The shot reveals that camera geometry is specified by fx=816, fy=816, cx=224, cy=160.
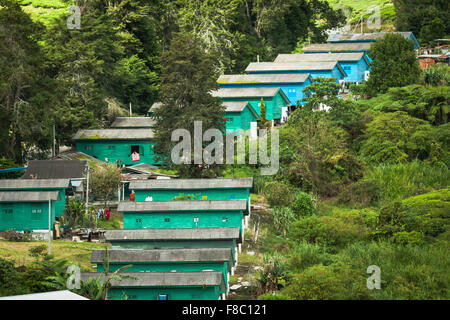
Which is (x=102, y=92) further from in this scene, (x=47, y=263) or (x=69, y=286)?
(x=69, y=286)

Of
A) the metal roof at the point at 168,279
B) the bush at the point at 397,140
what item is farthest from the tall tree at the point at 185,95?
the metal roof at the point at 168,279

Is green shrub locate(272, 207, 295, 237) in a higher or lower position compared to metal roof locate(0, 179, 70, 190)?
lower

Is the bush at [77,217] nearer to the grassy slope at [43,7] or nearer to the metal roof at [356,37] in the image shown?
the metal roof at [356,37]

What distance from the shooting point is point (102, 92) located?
65.2 metres

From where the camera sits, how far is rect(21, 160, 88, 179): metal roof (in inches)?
1948

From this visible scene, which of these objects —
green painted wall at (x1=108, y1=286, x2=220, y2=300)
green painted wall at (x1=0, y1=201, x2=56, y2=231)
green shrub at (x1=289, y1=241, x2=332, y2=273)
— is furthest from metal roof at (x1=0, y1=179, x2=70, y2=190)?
green shrub at (x1=289, y1=241, x2=332, y2=273)

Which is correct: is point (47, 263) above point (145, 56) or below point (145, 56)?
below

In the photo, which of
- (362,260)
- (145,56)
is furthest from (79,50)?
(362,260)

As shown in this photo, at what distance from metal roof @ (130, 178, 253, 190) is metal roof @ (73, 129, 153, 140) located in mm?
11745

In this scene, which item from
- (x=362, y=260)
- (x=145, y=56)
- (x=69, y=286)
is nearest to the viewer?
(x=69, y=286)

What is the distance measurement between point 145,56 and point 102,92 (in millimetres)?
14174

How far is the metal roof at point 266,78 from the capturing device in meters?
71.0

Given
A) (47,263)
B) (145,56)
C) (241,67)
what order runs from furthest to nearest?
(241,67)
(145,56)
(47,263)

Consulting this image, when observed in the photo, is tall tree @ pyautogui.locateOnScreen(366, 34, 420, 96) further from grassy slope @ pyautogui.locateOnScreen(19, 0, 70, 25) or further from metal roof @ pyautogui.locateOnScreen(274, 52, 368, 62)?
grassy slope @ pyautogui.locateOnScreen(19, 0, 70, 25)
